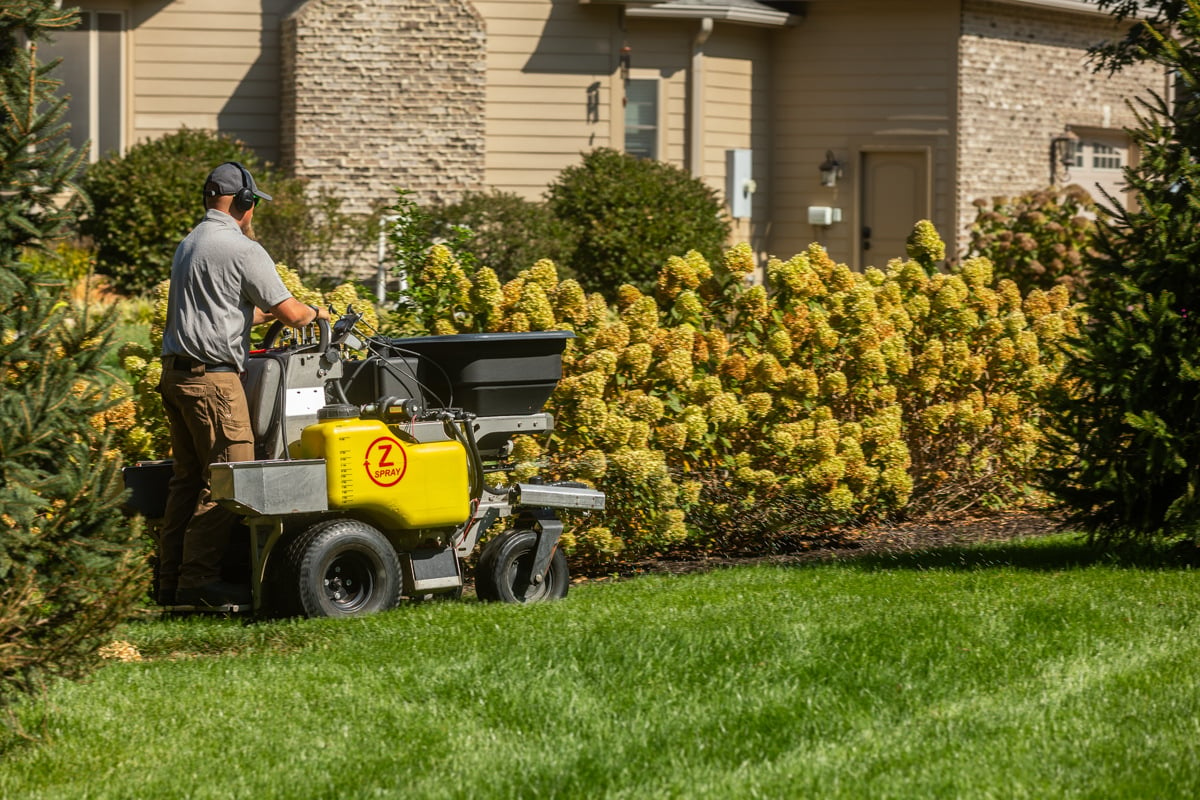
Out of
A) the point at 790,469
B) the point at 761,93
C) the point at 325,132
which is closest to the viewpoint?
the point at 790,469

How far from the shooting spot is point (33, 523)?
4984mm

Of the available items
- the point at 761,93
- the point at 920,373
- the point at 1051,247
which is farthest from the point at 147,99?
the point at 920,373

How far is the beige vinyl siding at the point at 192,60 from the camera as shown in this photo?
20422mm

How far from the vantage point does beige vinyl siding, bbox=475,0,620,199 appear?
2114cm

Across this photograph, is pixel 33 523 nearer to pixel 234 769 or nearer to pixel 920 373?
pixel 234 769

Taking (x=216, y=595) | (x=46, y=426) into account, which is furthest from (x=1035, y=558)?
(x=46, y=426)

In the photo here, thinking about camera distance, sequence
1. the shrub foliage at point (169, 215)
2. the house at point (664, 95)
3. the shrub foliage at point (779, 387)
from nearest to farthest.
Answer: the shrub foliage at point (779, 387) → the shrub foliage at point (169, 215) → the house at point (664, 95)

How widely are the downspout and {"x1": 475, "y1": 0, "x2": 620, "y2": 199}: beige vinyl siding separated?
1211 millimetres

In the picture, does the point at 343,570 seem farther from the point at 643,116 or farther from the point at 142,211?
the point at 643,116

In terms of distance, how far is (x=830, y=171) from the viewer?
2284 cm

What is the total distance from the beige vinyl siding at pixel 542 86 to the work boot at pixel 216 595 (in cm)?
1392

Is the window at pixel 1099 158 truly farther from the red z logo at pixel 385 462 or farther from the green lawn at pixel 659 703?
the red z logo at pixel 385 462

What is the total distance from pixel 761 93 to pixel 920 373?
1324 cm

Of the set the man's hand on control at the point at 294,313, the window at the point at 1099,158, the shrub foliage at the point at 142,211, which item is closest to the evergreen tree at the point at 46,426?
the man's hand on control at the point at 294,313
